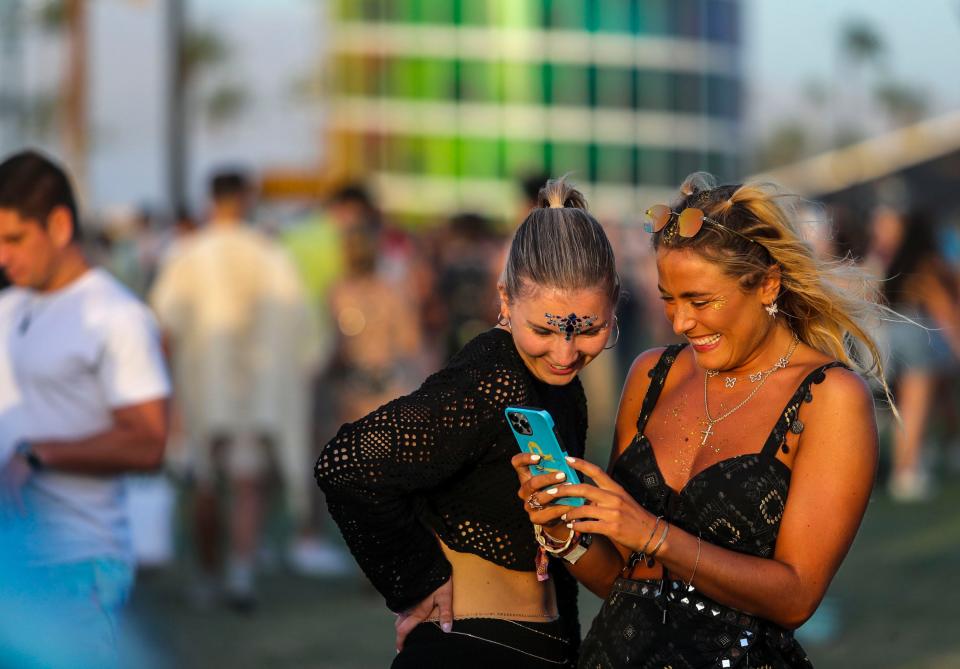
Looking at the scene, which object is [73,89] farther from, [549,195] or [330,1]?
[330,1]

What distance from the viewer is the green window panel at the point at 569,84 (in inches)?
3076

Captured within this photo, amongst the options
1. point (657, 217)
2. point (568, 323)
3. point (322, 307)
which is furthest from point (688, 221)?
point (322, 307)

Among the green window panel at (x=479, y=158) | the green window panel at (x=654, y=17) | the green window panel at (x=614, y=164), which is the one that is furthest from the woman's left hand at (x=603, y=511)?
the green window panel at (x=654, y=17)

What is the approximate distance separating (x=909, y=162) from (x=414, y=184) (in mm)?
49771

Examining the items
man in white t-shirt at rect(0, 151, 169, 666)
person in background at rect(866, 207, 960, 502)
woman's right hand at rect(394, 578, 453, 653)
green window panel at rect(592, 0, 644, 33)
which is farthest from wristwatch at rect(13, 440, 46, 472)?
green window panel at rect(592, 0, 644, 33)

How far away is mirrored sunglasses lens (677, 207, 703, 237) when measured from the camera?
3.49m

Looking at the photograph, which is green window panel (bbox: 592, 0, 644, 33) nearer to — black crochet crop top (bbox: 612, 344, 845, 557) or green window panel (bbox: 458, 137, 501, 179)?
green window panel (bbox: 458, 137, 501, 179)

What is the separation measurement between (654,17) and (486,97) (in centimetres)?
1064

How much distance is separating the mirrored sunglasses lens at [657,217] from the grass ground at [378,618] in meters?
3.47

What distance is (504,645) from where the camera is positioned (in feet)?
11.2

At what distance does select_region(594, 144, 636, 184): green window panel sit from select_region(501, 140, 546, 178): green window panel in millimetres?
3347

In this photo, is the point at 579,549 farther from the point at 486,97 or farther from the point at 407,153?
the point at 407,153

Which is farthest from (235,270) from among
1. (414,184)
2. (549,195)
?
(414,184)

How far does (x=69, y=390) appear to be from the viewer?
4.61 m
